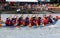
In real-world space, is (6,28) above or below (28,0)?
below

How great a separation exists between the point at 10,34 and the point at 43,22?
921 mm

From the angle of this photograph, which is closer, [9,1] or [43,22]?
[43,22]

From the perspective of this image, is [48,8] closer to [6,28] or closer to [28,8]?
[28,8]

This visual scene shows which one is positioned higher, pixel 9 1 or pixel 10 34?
pixel 9 1

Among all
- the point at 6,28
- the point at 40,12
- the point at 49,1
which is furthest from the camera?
the point at 49,1

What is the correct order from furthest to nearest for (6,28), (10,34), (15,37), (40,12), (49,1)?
(49,1)
(40,12)
(6,28)
(10,34)
(15,37)

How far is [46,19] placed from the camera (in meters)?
4.04

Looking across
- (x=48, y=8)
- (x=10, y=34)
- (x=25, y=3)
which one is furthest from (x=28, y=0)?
(x=10, y=34)

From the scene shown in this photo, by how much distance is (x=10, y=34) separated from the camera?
3.27 meters

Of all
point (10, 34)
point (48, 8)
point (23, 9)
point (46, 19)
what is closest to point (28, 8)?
point (23, 9)

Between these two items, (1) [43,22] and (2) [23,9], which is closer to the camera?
(1) [43,22]

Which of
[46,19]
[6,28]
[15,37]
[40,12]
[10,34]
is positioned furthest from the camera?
[40,12]

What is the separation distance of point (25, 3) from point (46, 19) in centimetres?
256

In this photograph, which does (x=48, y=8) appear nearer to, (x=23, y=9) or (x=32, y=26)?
(x=23, y=9)
